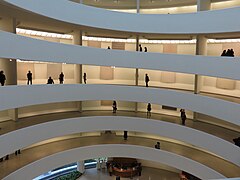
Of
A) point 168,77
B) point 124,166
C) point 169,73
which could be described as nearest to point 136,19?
point 169,73

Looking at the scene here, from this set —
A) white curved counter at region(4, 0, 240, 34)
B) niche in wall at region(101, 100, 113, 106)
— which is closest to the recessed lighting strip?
niche in wall at region(101, 100, 113, 106)

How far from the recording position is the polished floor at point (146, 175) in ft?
77.6

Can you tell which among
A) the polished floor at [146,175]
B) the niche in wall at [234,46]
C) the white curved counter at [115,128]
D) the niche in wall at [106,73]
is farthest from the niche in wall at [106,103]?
the niche in wall at [234,46]

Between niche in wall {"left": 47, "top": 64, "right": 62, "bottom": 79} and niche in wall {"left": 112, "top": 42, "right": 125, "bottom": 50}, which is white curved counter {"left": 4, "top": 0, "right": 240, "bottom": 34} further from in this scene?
niche in wall {"left": 112, "top": 42, "right": 125, "bottom": 50}

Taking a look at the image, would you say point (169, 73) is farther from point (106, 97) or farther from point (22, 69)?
point (22, 69)

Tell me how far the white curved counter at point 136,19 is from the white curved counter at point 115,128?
20.3 feet

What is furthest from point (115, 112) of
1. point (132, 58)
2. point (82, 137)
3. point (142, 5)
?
point (142, 5)

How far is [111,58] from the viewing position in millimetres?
16453

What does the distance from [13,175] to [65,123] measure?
434cm

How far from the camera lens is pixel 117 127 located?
19578 millimetres

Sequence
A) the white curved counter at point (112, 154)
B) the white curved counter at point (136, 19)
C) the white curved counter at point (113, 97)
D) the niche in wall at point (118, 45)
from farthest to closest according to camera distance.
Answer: the niche in wall at point (118, 45) → the white curved counter at point (112, 154) → the white curved counter at point (136, 19) → the white curved counter at point (113, 97)

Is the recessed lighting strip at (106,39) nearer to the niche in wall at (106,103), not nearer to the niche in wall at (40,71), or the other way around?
the niche in wall at (40,71)

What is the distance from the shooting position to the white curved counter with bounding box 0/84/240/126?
40.1ft

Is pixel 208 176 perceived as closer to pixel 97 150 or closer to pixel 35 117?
pixel 97 150
